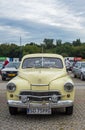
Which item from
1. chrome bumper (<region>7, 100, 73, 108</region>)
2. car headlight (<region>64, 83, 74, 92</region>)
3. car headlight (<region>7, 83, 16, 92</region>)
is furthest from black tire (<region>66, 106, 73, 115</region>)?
car headlight (<region>7, 83, 16, 92</region>)

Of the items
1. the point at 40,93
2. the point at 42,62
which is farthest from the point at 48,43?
the point at 40,93

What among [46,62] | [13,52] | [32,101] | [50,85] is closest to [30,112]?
[32,101]

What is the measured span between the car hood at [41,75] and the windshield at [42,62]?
0.63m

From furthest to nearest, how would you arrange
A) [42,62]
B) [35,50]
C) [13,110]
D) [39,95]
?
[35,50]
[42,62]
[13,110]
[39,95]

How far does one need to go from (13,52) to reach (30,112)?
110910 mm

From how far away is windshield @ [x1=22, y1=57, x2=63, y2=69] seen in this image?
1145 cm

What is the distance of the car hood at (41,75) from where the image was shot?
964 cm

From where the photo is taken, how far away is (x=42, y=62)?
11570mm

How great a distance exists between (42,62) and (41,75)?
5.76 feet

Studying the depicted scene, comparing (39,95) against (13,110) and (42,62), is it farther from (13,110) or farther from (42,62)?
(42,62)

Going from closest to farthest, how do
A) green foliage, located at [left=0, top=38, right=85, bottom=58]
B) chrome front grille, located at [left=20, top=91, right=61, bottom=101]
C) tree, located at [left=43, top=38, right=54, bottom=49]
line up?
chrome front grille, located at [left=20, top=91, right=61, bottom=101] → green foliage, located at [left=0, top=38, right=85, bottom=58] → tree, located at [left=43, top=38, right=54, bottom=49]

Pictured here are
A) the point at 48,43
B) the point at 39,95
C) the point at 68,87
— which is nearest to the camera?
the point at 39,95

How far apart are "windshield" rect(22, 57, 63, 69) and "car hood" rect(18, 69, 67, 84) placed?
63cm

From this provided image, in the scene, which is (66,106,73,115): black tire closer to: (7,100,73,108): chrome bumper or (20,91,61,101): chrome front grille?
→ (7,100,73,108): chrome bumper
